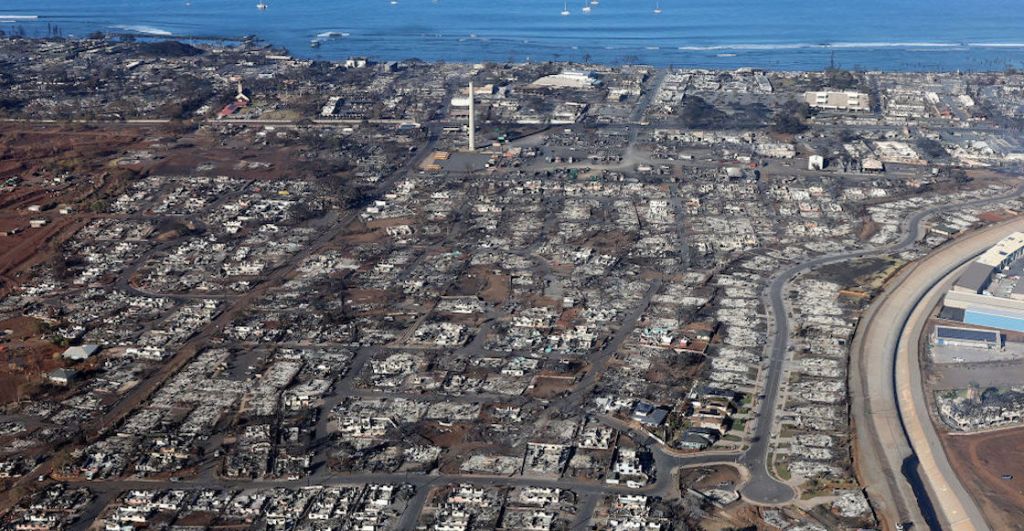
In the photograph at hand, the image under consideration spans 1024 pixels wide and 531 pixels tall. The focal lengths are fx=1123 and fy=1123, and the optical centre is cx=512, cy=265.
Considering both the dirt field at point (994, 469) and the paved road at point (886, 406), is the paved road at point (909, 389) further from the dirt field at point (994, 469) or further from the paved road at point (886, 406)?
the dirt field at point (994, 469)

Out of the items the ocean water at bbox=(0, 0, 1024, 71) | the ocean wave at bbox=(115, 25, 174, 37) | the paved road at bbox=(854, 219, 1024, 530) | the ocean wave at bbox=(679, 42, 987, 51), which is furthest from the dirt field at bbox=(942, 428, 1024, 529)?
the ocean wave at bbox=(115, 25, 174, 37)

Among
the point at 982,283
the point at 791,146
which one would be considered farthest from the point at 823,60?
the point at 982,283

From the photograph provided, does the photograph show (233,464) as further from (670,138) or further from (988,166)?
(988,166)

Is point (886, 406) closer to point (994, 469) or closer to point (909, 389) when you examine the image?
point (909, 389)

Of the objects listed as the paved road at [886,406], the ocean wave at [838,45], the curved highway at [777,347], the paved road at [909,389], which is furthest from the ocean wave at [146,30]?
the paved road at [886,406]

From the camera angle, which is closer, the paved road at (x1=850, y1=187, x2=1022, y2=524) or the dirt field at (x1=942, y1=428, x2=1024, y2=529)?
the dirt field at (x1=942, y1=428, x2=1024, y2=529)

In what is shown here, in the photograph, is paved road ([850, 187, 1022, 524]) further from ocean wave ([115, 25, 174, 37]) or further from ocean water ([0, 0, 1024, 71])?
ocean wave ([115, 25, 174, 37])
